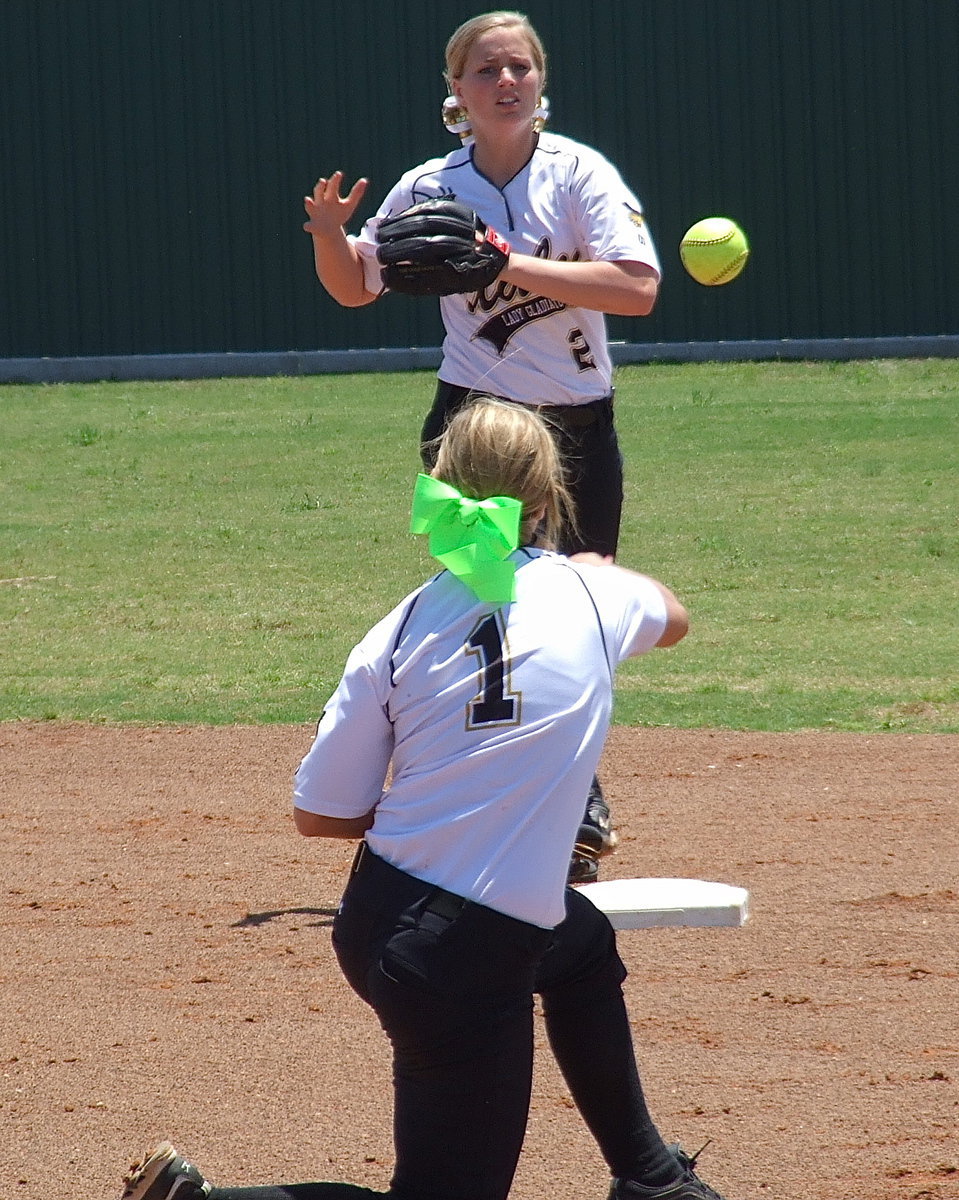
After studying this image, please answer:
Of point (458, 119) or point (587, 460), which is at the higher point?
point (458, 119)

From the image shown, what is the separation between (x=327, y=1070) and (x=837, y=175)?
59.8ft

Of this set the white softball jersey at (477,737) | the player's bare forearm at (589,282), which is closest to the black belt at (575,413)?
the player's bare forearm at (589,282)

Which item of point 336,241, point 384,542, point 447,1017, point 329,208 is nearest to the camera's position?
point 447,1017

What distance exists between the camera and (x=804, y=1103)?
3.10 metres

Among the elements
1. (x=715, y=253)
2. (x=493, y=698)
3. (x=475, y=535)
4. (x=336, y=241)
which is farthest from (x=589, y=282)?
(x=715, y=253)

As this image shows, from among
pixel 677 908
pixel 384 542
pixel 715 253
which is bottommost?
pixel 384 542

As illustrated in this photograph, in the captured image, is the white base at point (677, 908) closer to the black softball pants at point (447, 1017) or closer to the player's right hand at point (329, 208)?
the black softball pants at point (447, 1017)

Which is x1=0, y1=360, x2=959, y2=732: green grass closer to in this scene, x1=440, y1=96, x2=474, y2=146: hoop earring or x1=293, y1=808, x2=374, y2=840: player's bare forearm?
x1=440, y1=96, x2=474, y2=146: hoop earring

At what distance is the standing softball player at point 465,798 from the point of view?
2334mm

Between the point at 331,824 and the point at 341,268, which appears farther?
the point at 341,268

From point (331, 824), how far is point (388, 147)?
60.6ft

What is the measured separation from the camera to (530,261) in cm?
382

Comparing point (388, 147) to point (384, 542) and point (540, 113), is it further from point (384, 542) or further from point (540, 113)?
point (540, 113)

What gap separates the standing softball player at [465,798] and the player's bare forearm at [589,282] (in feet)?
4.59
